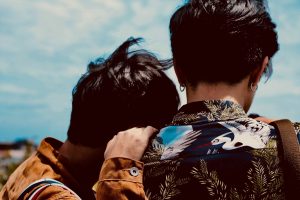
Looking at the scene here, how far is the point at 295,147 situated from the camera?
1.82m

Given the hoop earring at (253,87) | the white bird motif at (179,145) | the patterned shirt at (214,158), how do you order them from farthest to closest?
the hoop earring at (253,87) < the white bird motif at (179,145) < the patterned shirt at (214,158)

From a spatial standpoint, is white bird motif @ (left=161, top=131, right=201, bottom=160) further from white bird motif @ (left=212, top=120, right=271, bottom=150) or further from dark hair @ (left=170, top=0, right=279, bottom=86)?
dark hair @ (left=170, top=0, right=279, bottom=86)

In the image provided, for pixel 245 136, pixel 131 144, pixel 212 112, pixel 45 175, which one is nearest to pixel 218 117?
pixel 212 112

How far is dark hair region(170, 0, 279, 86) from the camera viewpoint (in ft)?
6.77

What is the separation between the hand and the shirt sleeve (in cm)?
3

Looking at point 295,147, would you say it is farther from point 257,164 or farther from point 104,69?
point 104,69

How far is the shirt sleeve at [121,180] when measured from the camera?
2018mm

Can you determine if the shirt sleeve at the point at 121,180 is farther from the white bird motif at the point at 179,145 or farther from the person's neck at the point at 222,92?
the person's neck at the point at 222,92

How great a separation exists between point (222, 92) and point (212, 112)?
9 cm

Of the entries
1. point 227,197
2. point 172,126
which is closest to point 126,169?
point 172,126

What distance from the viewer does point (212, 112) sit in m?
2.01

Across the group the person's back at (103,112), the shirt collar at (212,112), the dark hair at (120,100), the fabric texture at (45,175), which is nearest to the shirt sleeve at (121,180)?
the shirt collar at (212,112)

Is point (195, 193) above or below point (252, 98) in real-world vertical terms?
below

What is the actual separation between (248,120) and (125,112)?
1.30 metres
